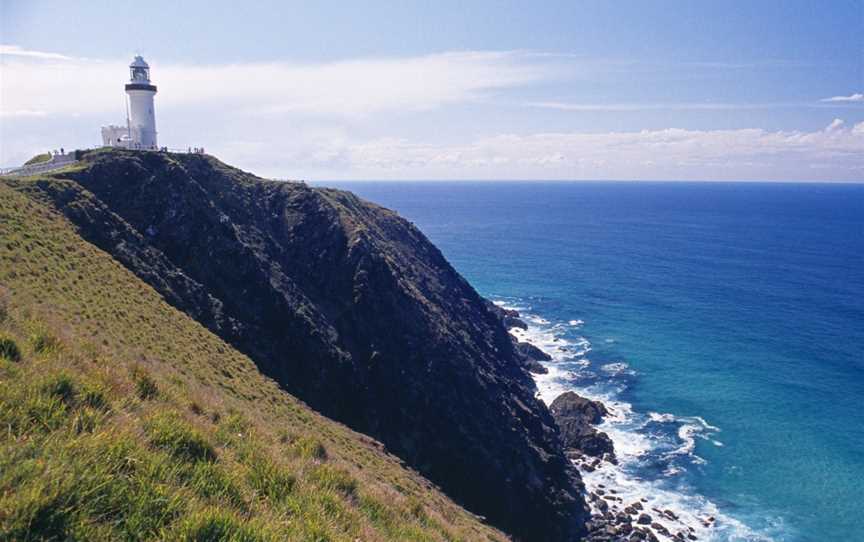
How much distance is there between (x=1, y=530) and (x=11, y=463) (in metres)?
1.24

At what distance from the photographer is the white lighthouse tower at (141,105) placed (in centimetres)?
5772

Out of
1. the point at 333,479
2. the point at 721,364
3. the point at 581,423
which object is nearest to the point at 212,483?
the point at 333,479

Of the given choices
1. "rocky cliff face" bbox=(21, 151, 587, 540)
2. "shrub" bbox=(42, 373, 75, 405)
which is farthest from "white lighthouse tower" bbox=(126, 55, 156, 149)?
"shrub" bbox=(42, 373, 75, 405)

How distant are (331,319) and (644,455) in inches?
1366

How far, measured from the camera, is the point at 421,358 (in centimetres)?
5097

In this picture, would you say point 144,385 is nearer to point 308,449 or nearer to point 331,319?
point 308,449

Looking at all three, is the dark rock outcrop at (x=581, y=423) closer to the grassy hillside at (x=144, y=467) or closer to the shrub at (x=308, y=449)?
the grassy hillside at (x=144, y=467)

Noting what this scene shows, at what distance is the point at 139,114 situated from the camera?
2297 inches

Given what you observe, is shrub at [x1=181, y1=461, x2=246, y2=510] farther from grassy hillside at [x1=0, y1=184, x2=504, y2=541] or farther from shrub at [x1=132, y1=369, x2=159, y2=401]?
shrub at [x1=132, y1=369, x2=159, y2=401]

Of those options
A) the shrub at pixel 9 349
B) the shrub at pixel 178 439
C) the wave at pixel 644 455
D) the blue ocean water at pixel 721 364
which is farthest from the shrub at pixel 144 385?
the blue ocean water at pixel 721 364

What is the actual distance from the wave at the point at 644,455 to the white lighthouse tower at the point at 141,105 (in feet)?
182

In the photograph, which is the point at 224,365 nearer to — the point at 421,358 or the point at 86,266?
the point at 86,266

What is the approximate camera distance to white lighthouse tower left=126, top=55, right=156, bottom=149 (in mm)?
57719

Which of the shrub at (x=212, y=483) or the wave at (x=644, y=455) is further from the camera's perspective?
the wave at (x=644, y=455)
